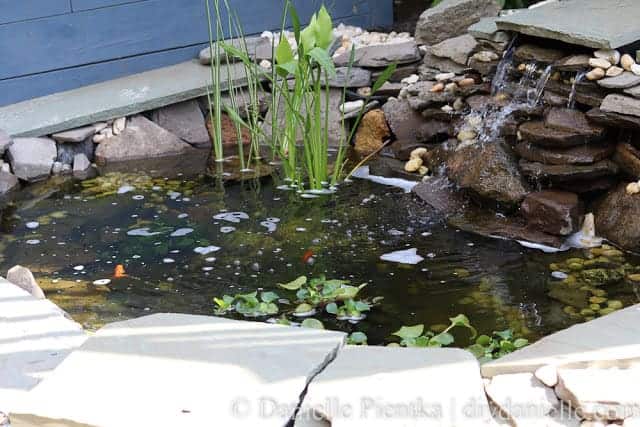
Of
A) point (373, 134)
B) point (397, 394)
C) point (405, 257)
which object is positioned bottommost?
point (405, 257)

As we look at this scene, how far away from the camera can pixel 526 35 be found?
15.6 ft

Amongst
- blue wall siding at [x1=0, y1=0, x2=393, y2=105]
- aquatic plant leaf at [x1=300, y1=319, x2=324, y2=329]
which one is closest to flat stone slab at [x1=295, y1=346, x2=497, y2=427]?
aquatic plant leaf at [x1=300, y1=319, x2=324, y2=329]

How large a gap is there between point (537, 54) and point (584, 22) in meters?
0.27

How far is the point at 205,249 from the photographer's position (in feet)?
12.8

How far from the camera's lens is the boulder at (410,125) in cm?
523

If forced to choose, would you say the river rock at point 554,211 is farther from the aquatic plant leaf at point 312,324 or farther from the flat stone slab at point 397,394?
the flat stone slab at point 397,394

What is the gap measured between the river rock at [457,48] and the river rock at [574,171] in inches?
54.4

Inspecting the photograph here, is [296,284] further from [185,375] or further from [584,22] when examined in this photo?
[584,22]

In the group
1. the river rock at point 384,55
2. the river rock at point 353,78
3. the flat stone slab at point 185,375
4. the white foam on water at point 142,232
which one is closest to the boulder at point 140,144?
the river rock at point 353,78

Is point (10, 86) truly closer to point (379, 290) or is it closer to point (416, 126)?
point (416, 126)

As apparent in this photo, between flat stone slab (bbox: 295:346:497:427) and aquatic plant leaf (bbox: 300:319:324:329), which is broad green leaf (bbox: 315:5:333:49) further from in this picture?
flat stone slab (bbox: 295:346:497:427)

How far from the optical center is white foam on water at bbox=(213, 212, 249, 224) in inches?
169

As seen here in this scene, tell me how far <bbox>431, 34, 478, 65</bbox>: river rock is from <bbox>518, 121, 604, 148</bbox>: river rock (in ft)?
3.90

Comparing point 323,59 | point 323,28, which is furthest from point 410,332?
point 323,28
